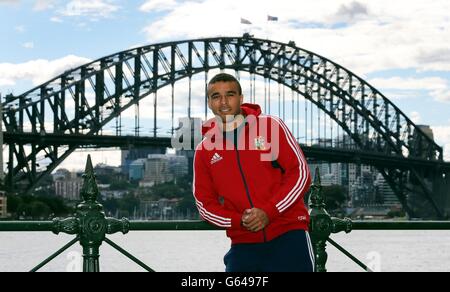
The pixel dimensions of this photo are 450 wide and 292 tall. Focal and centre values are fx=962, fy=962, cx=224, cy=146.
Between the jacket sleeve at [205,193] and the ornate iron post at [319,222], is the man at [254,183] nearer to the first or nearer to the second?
the jacket sleeve at [205,193]

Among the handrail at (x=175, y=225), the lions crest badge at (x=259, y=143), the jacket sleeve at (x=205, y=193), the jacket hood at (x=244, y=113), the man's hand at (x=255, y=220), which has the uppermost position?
the jacket hood at (x=244, y=113)

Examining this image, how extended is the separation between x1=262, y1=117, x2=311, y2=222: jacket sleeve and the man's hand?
0.24 feet

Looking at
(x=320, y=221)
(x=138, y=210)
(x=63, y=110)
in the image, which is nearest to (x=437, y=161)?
(x=138, y=210)

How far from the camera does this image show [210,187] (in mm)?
4828

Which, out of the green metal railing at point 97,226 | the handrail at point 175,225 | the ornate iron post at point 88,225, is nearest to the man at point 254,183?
the handrail at point 175,225

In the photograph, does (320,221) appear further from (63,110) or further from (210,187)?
(63,110)

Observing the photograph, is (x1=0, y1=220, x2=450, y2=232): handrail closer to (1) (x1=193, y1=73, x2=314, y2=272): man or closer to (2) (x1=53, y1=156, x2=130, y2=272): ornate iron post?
(2) (x1=53, y1=156, x2=130, y2=272): ornate iron post

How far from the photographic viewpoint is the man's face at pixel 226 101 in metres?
4.74

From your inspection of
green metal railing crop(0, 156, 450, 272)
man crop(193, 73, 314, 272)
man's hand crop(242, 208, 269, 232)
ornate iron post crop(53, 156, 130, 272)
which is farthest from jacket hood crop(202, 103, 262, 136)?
ornate iron post crop(53, 156, 130, 272)

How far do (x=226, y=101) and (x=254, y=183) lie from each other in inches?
17.3

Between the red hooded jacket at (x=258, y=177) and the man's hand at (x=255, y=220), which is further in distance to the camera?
the red hooded jacket at (x=258, y=177)

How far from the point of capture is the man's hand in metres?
4.48

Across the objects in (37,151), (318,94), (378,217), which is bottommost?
(378,217)

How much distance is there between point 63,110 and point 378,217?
135 feet
